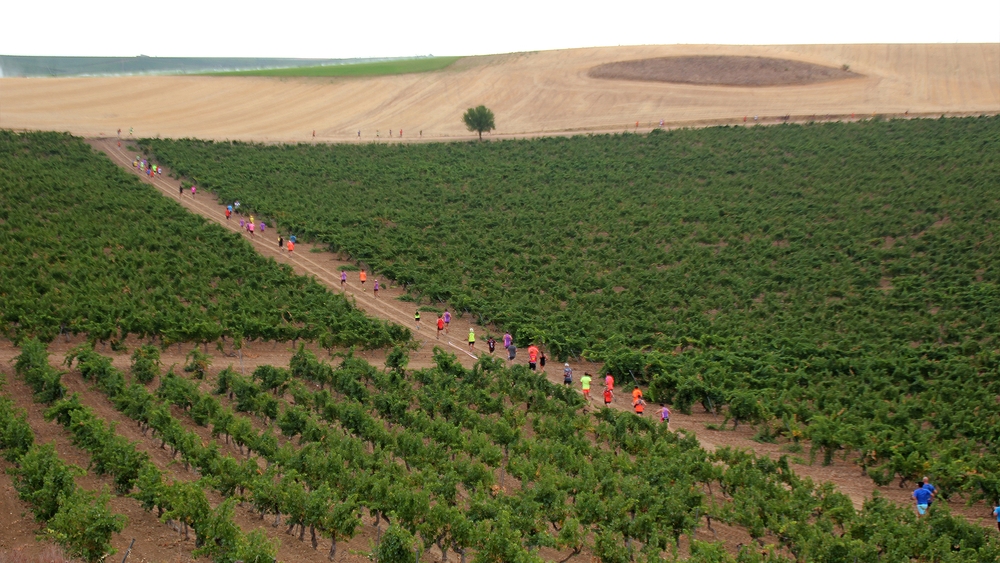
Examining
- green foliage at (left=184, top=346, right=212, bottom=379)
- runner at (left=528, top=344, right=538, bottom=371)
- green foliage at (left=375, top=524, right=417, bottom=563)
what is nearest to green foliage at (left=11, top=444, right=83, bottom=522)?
green foliage at (left=375, top=524, right=417, bottom=563)

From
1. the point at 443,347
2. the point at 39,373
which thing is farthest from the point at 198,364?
the point at 443,347

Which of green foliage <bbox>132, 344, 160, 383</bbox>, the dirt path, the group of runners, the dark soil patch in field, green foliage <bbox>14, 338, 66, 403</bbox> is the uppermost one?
the dark soil patch in field

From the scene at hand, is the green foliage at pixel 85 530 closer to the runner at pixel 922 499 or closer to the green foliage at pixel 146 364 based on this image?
the green foliage at pixel 146 364

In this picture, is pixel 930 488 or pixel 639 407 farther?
pixel 639 407

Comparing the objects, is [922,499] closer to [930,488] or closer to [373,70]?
[930,488]

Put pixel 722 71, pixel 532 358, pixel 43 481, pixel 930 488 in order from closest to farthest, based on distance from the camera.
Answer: pixel 43 481 → pixel 930 488 → pixel 532 358 → pixel 722 71

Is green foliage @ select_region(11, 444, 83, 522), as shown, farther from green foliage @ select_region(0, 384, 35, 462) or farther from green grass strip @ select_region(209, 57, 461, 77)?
green grass strip @ select_region(209, 57, 461, 77)

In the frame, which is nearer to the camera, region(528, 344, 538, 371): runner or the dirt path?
the dirt path
